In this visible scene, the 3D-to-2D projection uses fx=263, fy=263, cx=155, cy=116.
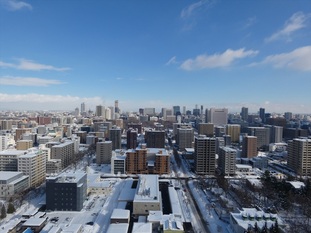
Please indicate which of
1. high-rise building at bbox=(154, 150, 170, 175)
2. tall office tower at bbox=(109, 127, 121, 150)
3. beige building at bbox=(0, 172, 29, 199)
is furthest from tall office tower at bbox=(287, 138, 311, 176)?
beige building at bbox=(0, 172, 29, 199)

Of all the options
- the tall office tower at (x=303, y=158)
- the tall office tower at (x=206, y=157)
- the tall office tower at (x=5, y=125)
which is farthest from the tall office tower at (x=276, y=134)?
the tall office tower at (x=5, y=125)

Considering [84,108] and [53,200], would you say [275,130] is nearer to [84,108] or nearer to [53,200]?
[53,200]

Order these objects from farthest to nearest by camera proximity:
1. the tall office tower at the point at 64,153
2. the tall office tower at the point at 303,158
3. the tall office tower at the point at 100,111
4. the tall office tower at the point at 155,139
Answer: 1. the tall office tower at the point at 100,111
2. the tall office tower at the point at 155,139
3. the tall office tower at the point at 64,153
4. the tall office tower at the point at 303,158

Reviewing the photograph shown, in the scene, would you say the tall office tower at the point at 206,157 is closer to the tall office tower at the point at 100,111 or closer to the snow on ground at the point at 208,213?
the snow on ground at the point at 208,213

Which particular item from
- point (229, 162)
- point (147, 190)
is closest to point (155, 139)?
point (229, 162)

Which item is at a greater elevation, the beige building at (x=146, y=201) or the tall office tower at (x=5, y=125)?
the tall office tower at (x=5, y=125)

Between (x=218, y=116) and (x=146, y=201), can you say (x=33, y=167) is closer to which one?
(x=146, y=201)

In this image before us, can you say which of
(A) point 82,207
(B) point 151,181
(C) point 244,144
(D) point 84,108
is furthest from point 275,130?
(D) point 84,108
